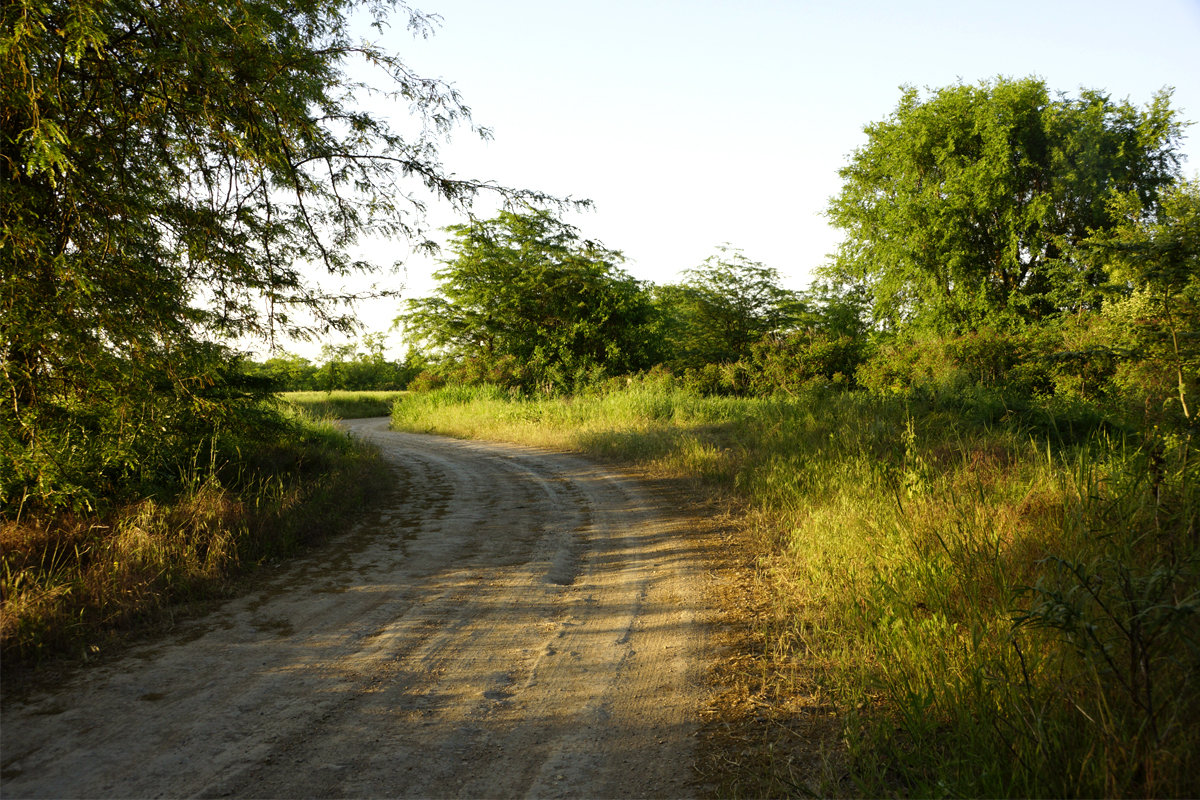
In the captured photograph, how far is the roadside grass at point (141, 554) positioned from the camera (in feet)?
13.8

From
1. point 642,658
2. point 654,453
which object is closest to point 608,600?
point 642,658

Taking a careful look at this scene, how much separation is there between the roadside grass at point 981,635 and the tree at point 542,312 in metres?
21.8

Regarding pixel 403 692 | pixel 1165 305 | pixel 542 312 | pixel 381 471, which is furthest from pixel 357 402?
pixel 1165 305

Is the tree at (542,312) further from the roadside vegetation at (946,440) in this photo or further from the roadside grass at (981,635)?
the roadside grass at (981,635)

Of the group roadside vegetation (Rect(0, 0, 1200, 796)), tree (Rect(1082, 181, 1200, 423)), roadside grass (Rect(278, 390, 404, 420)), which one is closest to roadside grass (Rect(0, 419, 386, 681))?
roadside vegetation (Rect(0, 0, 1200, 796))

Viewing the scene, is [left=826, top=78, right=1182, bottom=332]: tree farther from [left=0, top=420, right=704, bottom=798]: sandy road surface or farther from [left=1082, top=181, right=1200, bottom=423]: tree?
[left=0, top=420, right=704, bottom=798]: sandy road surface

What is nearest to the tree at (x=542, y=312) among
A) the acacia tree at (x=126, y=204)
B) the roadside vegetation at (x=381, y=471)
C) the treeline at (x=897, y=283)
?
the treeline at (x=897, y=283)

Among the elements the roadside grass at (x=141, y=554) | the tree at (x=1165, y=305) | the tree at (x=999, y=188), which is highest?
the tree at (x=999, y=188)

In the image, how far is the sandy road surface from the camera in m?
2.92

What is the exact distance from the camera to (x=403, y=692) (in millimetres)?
3701

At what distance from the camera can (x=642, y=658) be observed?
4.18m

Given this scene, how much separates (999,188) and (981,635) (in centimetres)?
2772

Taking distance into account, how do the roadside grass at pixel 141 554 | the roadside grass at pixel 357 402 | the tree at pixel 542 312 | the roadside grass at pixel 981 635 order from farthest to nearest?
the roadside grass at pixel 357 402
the tree at pixel 542 312
the roadside grass at pixel 141 554
the roadside grass at pixel 981 635

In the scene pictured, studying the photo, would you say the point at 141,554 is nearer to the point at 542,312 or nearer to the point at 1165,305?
the point at 1165,305
